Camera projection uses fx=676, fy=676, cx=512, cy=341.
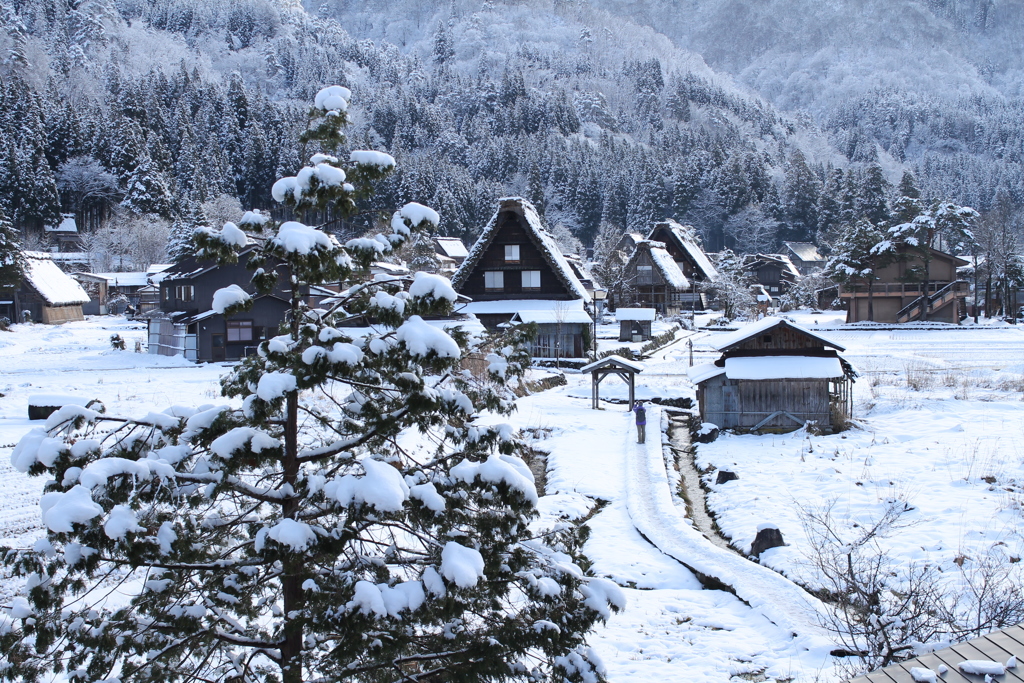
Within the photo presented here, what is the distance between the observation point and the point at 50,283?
50.5 metres

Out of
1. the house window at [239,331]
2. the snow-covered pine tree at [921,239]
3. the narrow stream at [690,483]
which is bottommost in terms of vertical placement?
the narrow stream at [690,483]

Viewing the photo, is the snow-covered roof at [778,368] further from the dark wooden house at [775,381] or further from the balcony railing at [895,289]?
the balcony railing at [895,289]

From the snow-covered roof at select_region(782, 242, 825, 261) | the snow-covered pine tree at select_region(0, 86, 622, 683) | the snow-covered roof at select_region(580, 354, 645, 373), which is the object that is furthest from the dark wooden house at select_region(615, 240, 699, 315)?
the snow-covered pine tree at select_region(0, 86, 622, 683)

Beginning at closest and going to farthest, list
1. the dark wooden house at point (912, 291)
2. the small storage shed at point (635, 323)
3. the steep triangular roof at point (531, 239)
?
the steep triangular roof at point (531, 239)
the small storage shed at point (635, 323)
the dark wooden house at point (912, 291)

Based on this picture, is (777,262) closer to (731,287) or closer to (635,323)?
(731,287)

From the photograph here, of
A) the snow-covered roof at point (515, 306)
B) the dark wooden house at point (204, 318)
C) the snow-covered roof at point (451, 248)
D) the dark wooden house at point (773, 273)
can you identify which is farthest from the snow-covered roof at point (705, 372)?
the snow-covered roof at point (451, 248)

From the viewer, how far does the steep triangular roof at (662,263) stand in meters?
55.1

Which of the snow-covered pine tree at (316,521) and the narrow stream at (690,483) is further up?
the snow-covered pine tree at (316,521)

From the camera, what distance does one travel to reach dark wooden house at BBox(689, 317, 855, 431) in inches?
771

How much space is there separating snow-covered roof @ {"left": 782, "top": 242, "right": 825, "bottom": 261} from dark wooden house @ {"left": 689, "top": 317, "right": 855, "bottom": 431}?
6473 cm

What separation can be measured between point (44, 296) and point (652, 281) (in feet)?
152

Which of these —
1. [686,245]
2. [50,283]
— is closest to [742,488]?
[686,245]

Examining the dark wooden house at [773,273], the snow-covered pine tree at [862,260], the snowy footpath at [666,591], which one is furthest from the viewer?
the dark wooden house at [773,273]

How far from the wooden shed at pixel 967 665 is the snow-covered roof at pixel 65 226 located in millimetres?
84813
